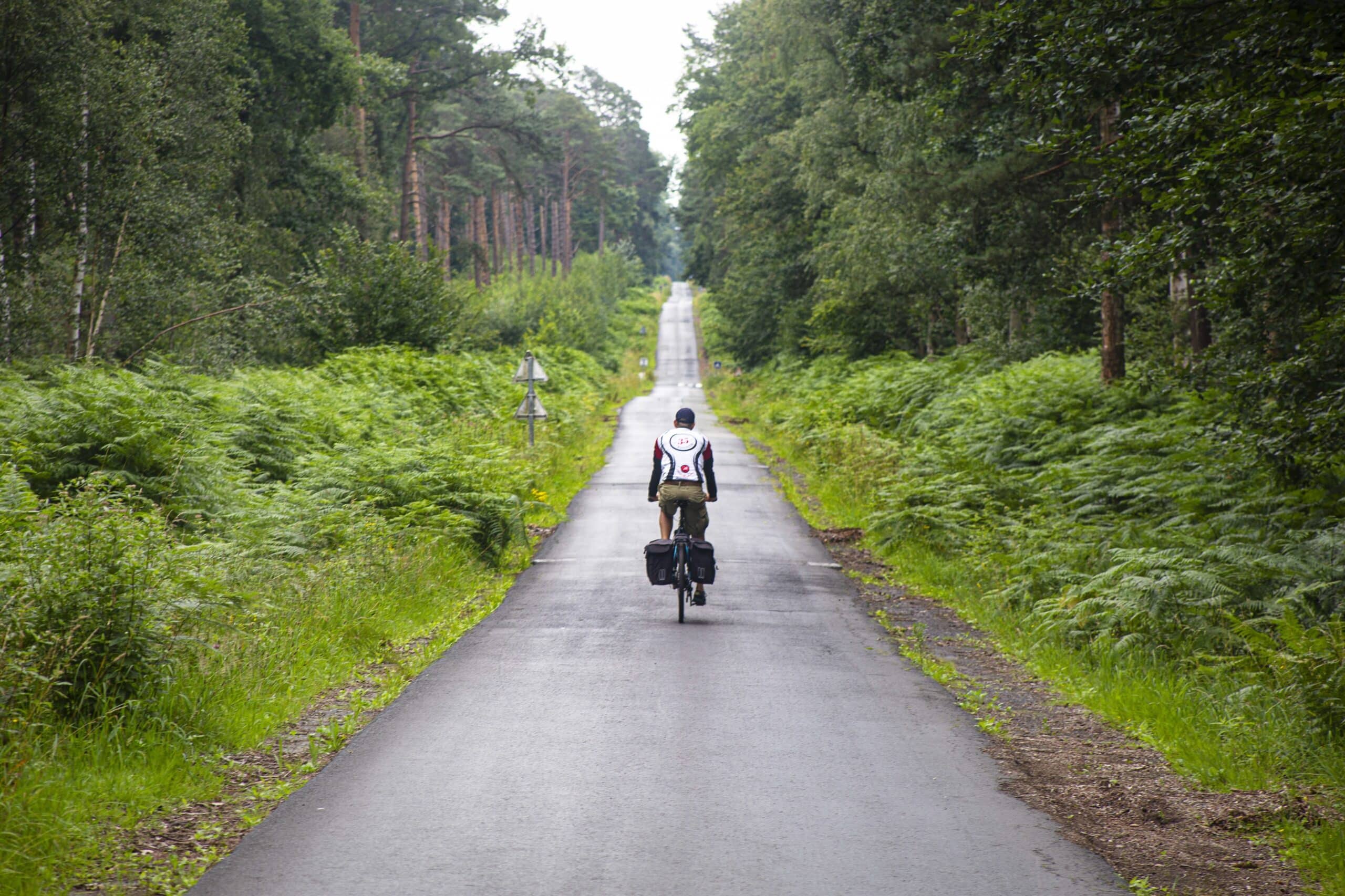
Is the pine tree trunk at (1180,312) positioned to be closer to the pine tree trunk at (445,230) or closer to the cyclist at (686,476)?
the cyclist at (686,476)

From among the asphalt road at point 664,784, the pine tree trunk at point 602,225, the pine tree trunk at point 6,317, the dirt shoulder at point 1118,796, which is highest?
the pine tree trunk at point 602,225

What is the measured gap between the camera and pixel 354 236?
31.2 metres

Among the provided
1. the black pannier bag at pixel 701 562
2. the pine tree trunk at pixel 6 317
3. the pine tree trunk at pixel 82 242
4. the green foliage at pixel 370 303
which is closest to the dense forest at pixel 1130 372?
the black pannier bag at pixel 701 562

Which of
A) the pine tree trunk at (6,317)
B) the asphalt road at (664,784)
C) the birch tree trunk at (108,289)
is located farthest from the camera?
the birch tree trunk at (108,289)

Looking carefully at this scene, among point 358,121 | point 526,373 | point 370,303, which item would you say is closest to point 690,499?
point 526,373

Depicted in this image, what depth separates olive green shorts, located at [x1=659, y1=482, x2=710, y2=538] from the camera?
1208 centimetres

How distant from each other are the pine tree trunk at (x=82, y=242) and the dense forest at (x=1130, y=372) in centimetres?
1456

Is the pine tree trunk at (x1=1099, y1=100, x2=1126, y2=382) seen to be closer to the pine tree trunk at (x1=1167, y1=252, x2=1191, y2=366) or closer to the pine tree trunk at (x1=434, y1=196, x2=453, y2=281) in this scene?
the pine tree trunk at (x1=1167, y1=252, x2=1191, y2=366)

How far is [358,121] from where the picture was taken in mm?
41281

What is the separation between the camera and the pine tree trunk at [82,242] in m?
22.1

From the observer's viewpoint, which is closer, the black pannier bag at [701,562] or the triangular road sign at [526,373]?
the black pannier bag at [701,562]

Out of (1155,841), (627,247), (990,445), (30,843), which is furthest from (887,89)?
(627,247)

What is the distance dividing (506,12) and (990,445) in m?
32.9

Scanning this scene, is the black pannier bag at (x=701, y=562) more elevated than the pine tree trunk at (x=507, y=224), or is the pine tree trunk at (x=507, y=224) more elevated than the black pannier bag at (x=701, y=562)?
the pine tree trunk at (x=507, y=224)
